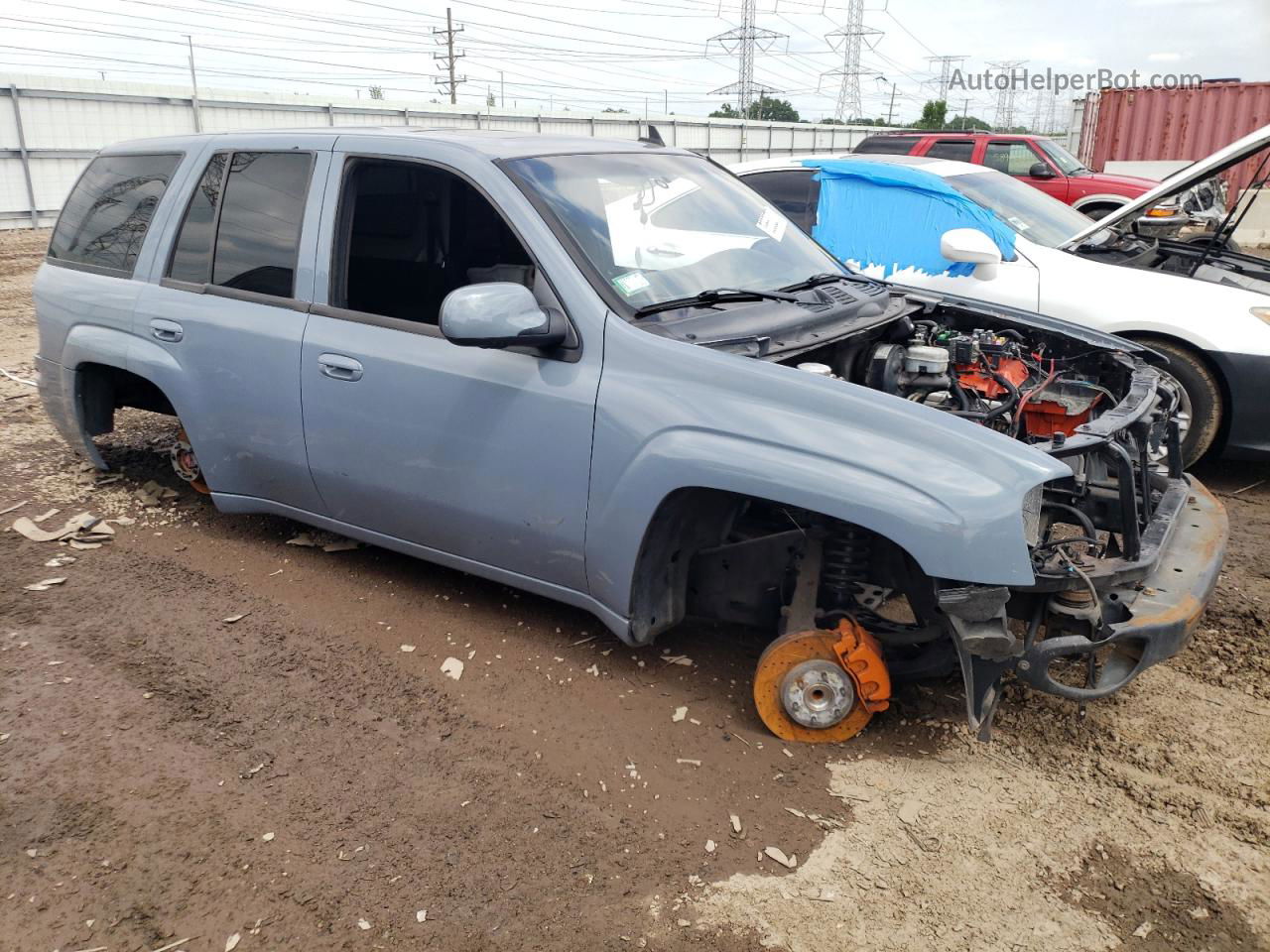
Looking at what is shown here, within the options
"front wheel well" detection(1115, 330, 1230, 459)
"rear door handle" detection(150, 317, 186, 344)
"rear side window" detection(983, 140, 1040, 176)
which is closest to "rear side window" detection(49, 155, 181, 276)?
"rear door handle" detection(150, 317, 186, 344)

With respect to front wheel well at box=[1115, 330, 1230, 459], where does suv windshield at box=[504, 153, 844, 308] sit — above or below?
above

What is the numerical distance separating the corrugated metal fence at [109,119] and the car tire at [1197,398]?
11.3 meters

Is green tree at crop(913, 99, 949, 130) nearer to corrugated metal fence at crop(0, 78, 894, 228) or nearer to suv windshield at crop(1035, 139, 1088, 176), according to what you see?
corrugated metal fence at crop(0, 78, 894, 228)

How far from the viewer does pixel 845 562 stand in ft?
10.7

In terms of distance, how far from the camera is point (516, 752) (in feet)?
10.7

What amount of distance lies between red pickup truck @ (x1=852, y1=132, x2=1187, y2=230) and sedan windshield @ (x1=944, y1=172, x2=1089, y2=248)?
6.16 m

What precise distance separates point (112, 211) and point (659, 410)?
125 inches

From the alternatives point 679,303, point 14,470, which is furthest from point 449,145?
point 14,470

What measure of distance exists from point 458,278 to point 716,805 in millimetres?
2134

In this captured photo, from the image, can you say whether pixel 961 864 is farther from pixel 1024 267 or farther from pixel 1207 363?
pixel 1024 267

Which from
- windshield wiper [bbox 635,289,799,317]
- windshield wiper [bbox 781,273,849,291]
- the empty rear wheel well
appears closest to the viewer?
windshield wiper [bbox 635,289,799,317]

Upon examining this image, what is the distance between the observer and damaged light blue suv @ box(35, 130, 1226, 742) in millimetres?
2941

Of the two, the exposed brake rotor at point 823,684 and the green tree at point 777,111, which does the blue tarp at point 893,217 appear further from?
the green tree at point 777,111

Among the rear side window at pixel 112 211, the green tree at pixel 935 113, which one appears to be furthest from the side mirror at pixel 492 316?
the green tree at pixel 935 113
